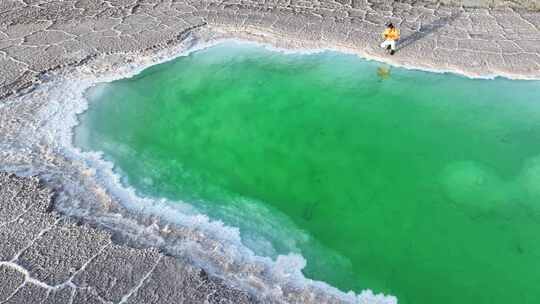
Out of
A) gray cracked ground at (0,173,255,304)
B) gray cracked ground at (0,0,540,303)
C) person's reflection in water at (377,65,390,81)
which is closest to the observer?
gray cracked ground at (0,173,255,304)

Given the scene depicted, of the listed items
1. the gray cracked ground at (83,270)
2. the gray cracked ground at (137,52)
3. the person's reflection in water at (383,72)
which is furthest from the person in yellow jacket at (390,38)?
the gray cracked ground at (83,270)

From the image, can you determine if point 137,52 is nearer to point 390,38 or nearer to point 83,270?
point 390,38

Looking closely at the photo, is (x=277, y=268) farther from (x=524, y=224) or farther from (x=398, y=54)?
(x=398, y=54)

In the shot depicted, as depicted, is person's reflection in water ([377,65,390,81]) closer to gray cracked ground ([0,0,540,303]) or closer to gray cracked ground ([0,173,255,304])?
gray cracked ground ([0,0,540,303])

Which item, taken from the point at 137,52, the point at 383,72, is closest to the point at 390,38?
the point at 383,72

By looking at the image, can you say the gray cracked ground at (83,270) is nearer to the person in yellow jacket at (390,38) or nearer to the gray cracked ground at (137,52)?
the gray cracked ground at (137,52)

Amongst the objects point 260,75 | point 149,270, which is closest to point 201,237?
point 149,270

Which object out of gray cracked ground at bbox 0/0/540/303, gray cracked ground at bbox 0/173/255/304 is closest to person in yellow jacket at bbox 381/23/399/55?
gray cracked ground at bbox 0/0/540/303

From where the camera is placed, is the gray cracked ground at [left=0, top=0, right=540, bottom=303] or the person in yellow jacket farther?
the person in yellow jacket
